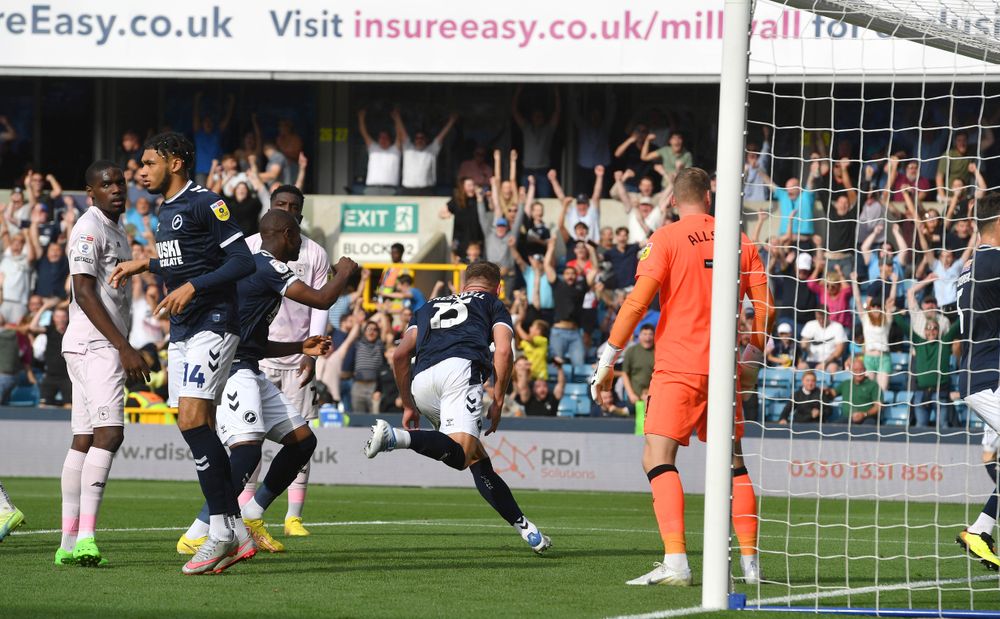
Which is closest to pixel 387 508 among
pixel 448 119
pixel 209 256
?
pixel 209 256

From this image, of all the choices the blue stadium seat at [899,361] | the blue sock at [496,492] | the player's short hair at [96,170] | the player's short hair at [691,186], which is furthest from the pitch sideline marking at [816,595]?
the blue stadium seat at [899,361]

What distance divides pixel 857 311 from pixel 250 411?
6188 millimetres

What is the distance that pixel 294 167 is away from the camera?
2362cm

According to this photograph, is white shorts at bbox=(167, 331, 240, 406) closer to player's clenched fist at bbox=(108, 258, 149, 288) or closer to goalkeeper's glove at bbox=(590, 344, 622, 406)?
player's clenched fist at bbox=(108, 258, 149, 288)

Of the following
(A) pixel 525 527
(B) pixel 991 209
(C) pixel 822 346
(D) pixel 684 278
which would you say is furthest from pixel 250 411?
(C) pixel 822 346

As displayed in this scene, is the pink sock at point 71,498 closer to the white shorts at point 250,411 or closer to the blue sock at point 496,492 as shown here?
the white shorts at point 250,411

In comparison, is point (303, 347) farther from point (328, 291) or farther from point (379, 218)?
point (379, 218)

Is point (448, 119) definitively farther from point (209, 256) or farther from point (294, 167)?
point (209, 256)

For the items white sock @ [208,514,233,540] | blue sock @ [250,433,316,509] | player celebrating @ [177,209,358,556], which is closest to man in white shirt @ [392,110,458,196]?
player celebrating @ [177,209,358,556]

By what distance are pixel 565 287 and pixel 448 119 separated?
16.9 feet

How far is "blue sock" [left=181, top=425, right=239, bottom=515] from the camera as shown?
7.48 meters

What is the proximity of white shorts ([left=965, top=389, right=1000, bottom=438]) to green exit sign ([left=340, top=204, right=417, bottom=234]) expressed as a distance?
15.4m

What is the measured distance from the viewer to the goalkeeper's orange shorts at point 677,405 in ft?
24.3

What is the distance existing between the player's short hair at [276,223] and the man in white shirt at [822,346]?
33.7 feet
